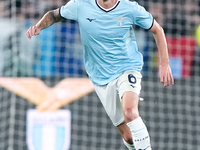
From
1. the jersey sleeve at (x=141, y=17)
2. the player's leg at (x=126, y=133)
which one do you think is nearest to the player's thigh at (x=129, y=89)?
the jersey sleeve at (x=141, y=17)

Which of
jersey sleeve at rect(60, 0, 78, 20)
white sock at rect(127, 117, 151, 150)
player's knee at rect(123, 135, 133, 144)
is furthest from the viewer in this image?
player's knee at rect(123, 135, 133, 144)

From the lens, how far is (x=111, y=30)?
462 cm

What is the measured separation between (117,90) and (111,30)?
521mm

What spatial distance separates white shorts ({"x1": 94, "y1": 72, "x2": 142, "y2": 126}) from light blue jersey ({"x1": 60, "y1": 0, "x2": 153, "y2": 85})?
55 millimetres

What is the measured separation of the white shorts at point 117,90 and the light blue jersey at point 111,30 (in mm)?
55

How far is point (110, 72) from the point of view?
4.71 meters

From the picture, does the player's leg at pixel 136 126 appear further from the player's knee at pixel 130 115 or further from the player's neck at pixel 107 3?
the player's neck at pixel 107 3

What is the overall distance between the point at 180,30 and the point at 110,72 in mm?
4262

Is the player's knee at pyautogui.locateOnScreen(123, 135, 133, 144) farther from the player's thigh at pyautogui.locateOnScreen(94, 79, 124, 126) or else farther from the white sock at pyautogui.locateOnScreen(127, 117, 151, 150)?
the white sock at pyautogui.locateOnScreen(127, 117, 151, 150)

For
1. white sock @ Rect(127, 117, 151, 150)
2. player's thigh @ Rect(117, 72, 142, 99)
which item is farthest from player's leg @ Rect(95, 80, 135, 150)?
white sock @ Rect(127, 117, 151, 150)

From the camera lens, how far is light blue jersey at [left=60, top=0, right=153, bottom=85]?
460 cm

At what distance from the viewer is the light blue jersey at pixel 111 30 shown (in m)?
4.60

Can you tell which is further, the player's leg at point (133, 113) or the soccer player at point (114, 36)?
the soccer player at point (114, 36)

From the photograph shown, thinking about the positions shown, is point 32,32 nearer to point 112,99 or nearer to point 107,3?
point 107,3
